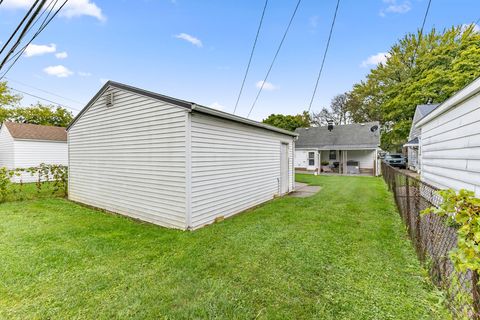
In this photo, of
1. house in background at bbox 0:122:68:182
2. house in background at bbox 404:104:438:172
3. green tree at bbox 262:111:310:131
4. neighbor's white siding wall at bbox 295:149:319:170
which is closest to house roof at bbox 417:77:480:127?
house in background at bbox 404:104:438:172

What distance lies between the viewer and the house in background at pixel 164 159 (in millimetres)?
5055

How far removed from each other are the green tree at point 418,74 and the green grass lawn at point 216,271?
1832cm

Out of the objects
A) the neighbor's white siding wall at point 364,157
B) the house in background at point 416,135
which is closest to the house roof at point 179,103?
the house in background at point 416,135

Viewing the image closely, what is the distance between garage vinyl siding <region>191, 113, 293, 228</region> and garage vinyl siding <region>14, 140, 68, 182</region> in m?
13.8

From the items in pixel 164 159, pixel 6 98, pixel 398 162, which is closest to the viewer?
pixel 164 159

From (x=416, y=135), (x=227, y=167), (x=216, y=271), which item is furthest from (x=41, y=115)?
(x=416, y=135)

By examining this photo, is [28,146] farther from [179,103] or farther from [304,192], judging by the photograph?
[304,192]

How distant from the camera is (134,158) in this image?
5938mm

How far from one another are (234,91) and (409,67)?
2397cm

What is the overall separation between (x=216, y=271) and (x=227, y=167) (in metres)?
3.26

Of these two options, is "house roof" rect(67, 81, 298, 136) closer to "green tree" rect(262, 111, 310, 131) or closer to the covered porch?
the covered porch

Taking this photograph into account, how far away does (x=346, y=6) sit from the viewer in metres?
5.46

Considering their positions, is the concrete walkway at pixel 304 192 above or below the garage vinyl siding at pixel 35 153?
below

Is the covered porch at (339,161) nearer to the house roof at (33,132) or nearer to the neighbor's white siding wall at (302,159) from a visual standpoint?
the neighbor's white siding wall at (302,159)
